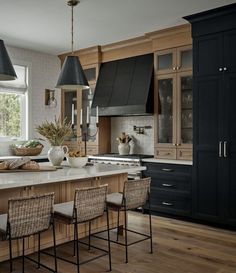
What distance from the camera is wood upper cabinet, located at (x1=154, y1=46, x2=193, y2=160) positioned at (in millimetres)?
5027

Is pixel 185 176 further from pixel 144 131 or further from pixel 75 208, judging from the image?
pixel 75 208

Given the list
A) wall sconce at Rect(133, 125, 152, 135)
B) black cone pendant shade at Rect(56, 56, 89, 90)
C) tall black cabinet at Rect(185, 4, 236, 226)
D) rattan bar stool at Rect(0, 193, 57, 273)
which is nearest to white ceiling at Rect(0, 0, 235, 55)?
tall black cabinet at Rect(185, 4, 236, 226)

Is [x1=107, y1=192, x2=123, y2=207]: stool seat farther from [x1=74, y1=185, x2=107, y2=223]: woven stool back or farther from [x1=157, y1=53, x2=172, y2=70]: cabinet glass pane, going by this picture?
[x1=157, y1=53, x2=172, y2=70]: cabinet glass pane

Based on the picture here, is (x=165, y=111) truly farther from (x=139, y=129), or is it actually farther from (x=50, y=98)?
(x=50, y=98)

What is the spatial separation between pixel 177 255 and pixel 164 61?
3.00m

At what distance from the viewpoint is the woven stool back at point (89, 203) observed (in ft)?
9.53

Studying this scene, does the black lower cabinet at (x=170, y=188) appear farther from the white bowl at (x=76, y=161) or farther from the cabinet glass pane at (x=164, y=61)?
the white bowl at (x=76, y=161)

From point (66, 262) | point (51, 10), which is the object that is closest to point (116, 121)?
point (51, 10)

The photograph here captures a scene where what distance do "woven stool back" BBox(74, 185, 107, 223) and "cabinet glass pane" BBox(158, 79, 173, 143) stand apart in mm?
2397

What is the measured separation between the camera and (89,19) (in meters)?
4.71

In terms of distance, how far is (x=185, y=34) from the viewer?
499 centimetres

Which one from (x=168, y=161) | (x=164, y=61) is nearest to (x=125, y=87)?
(x=164, y=61)

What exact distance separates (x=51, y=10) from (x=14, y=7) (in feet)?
1.49

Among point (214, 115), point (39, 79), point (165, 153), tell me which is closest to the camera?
point (214, 115)
